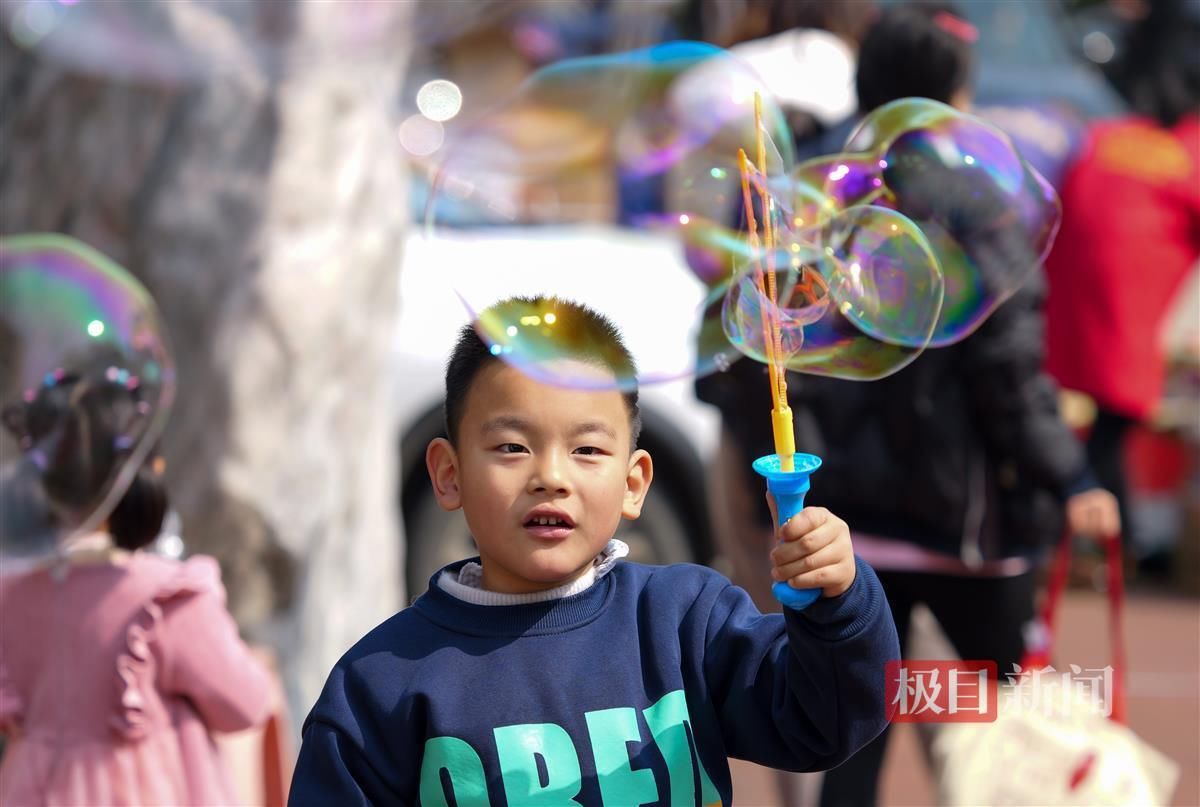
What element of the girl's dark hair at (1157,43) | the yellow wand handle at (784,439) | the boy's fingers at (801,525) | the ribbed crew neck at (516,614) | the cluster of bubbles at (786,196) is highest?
the girl's dark hair at (1157,43)

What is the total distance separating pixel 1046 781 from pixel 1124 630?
4578 millimetres

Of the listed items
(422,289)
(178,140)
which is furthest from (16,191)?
(422,289)

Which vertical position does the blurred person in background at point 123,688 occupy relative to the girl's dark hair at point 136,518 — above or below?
below

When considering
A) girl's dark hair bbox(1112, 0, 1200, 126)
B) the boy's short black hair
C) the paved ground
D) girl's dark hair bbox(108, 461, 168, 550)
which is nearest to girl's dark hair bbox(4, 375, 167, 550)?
girl's dark hair bbox(108, 461, 168, 550)

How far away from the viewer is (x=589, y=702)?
2098 mm

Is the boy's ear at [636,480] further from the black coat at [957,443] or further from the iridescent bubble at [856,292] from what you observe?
the black coat at [957,443]

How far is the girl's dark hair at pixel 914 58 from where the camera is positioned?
358cm

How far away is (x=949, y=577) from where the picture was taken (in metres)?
3.67

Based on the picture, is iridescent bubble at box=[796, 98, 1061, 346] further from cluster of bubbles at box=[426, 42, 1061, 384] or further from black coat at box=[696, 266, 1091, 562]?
black coat at box=[696, 266, 1091, 562]

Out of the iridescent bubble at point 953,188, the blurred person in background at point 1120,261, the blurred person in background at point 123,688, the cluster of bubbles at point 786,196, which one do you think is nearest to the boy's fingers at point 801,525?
the cluster of bubbles at point 786,196

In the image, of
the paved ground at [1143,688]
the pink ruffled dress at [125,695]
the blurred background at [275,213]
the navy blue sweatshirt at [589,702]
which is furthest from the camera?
the paved ground at [1143,688]

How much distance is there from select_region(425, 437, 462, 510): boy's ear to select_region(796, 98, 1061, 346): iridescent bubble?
3.40ft

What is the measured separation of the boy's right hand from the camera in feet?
6.29

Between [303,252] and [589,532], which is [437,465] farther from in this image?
[303,252]
